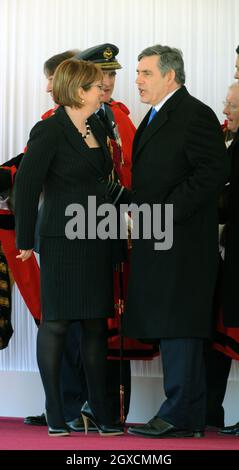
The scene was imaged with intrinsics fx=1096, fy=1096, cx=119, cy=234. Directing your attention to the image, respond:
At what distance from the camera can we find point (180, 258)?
407 centimetres

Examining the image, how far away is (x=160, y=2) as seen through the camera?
5223mm

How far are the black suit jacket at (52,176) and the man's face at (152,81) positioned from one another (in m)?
0.41

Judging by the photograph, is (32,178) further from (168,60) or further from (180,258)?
(168,60)

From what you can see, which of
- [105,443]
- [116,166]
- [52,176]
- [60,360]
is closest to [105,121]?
[116,166]

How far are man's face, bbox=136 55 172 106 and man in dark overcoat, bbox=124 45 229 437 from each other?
0.06 m

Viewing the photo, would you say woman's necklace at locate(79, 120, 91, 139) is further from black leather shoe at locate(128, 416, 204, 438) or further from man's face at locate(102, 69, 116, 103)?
black leather shoe at locate(128, 416, 204, 438)

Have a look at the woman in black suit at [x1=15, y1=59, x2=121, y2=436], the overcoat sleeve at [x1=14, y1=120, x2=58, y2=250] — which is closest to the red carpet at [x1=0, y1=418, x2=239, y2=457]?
the woman in black suit at [x1=15, y1=59, x2=121, y2=436]

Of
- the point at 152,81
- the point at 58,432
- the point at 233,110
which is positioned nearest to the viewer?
the point at 58,432

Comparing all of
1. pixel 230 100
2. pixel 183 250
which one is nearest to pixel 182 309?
pixel 183 250

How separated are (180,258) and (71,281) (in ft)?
1.39

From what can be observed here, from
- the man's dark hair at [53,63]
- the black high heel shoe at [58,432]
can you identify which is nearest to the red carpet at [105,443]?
the black high heel shoe at [58,432]

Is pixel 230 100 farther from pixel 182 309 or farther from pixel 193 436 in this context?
pixel 193 436

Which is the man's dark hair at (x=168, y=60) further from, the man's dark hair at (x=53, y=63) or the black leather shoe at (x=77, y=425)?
the black leather shoe at (x=77, y=425)

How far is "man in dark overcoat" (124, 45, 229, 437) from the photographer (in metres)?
4.03
